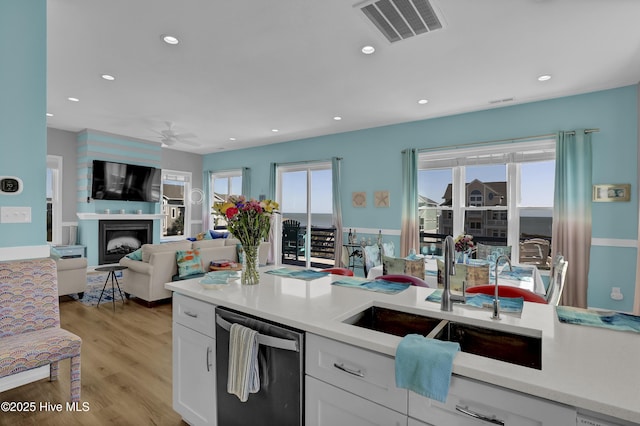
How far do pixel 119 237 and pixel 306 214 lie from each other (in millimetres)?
4250

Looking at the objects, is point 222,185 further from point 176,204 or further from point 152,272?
point 152,272

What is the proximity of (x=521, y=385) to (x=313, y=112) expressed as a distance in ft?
16.1

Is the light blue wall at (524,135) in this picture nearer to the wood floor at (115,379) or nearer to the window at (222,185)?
the window at (222,185)

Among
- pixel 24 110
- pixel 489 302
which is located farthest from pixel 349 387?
pixel 24 110

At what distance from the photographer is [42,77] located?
247 cm

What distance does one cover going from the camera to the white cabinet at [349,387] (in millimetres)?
1142

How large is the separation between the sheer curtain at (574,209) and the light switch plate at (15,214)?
5803 mm

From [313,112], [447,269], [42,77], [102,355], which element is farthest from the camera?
[313,112]

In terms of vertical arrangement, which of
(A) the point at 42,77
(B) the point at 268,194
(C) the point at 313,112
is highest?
(C) the point at 313,112

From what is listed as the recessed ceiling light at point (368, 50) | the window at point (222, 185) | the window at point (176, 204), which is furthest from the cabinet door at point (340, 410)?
the window at point (176, 204)

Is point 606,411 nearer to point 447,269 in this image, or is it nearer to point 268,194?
point 447,269

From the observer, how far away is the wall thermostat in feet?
7.49

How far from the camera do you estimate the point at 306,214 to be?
7422mm

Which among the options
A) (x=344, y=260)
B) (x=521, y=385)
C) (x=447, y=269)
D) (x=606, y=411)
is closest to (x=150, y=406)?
(x=447, y=269)
